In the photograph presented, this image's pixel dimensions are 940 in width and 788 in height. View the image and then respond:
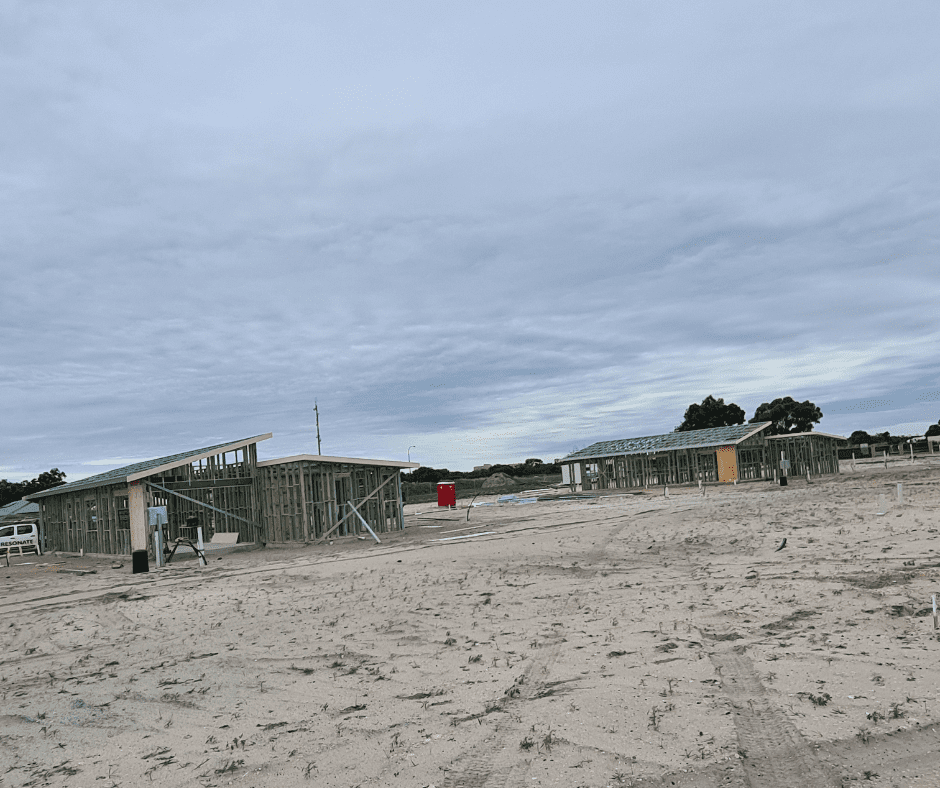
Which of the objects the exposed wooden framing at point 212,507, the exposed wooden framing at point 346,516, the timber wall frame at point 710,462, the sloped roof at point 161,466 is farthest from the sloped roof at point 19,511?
the timber wall frame at point 710,462

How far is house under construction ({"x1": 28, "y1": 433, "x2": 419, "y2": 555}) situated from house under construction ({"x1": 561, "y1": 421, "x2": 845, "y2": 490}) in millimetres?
21763

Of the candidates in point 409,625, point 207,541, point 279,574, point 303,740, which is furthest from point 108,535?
point 303,740

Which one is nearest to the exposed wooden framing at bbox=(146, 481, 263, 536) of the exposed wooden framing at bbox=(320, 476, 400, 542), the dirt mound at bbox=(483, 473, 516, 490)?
the exposed wooden framing at bbox=(320, 476, 400, 542)

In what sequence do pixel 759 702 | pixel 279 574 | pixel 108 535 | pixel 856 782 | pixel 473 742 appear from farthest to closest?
pixel 108 535 → pixel 279 574 → pixel 759 702 → pixel 473 742 → pixel 856 782

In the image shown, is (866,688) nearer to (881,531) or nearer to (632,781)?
(632,781)

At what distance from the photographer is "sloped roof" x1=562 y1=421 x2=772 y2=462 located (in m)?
43.4

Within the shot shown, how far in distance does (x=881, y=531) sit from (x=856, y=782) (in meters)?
12.2

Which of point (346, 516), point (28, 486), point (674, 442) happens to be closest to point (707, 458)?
point (674, 442)

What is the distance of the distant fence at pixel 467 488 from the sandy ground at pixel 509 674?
46523mm

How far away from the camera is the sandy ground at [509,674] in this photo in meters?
5.34

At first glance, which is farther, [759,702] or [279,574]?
[279,574]

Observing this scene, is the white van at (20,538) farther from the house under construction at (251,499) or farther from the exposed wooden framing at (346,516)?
the exposed wooden framing at (346,516)

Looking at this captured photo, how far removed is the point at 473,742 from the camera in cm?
573

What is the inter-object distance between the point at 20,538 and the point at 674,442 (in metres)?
36.0
